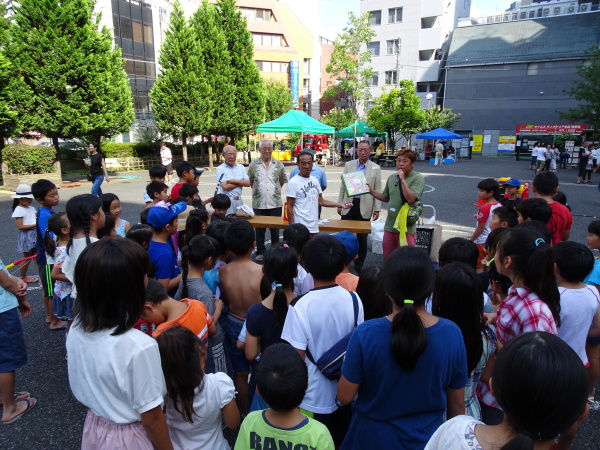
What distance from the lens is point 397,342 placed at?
149cm

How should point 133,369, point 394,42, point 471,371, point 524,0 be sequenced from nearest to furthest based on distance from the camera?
point 133,369, point 471,371, point 394,42, point 524,0

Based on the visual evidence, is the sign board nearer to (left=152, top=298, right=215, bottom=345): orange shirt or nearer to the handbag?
(left=152, top=298, right=215, bottom=345): orange shirt

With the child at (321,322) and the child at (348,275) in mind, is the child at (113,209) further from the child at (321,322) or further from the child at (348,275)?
the child at (321,322)

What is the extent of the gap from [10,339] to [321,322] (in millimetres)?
2438

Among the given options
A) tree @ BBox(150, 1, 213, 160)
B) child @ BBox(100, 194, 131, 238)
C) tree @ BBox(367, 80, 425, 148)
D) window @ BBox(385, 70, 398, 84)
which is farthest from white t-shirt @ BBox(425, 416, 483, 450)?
window @ BBox(385, 70, 398, 84)

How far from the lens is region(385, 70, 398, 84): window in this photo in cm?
4391

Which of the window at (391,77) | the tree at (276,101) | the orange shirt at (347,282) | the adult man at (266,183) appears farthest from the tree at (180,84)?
→ the window at (391,77)

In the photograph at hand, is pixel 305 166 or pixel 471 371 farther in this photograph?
pixel 305 166

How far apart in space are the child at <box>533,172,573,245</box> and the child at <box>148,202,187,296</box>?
12.0ft

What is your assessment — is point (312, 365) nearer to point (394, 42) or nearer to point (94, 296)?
point (94, 296)

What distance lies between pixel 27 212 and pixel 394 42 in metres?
46.4

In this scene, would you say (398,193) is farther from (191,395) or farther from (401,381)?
(191,395)

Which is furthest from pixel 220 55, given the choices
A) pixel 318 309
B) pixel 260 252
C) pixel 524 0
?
pixel 524 0

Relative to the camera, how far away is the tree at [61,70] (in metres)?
15.2
